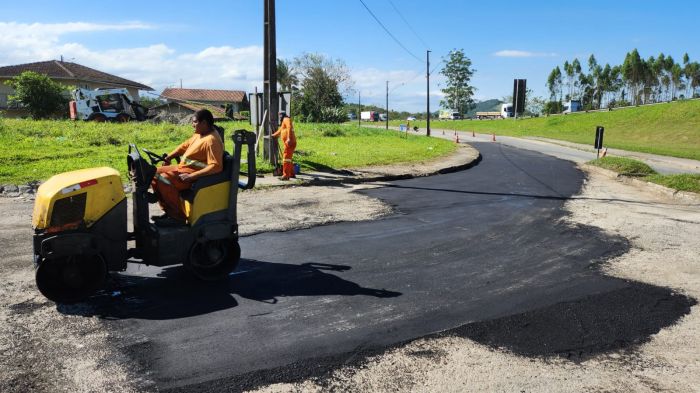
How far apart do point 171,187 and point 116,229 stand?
0.68m

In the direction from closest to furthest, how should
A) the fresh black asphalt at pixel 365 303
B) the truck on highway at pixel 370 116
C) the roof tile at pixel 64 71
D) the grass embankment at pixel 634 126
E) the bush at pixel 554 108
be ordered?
the fresh black asphalt at pixel 365 303, the grass embankment at pixel 634 126, the roof tile at pixel 64 71, the bush at pixel 554 108, the truck on highway at pixel 370 116

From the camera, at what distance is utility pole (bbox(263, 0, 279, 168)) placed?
1420 centimetres

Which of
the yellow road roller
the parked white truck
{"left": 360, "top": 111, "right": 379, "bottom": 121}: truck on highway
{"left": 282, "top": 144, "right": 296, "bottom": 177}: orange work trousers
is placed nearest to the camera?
the yellow road roller

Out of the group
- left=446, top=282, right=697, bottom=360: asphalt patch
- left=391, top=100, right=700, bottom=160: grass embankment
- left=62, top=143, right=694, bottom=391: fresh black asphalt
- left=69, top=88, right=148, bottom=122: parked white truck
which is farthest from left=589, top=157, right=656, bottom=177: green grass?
left=69, top=88, right=148, bottom=122: parked white truck

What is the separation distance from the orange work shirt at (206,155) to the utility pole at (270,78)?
9.00m

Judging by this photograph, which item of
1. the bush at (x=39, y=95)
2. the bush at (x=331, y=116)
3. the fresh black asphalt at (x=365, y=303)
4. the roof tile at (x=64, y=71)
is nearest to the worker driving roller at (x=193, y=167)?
the fresh black asphalt at (x=365, y=303)

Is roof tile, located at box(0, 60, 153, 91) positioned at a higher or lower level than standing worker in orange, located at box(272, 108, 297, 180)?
higher

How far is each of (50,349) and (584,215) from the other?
29.8 feet

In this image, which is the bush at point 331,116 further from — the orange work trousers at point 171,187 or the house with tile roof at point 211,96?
the orange work trousers at point 171,187

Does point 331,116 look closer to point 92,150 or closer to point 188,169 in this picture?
point 92,150

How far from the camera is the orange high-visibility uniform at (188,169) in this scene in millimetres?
5254

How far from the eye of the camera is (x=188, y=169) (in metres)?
5.34

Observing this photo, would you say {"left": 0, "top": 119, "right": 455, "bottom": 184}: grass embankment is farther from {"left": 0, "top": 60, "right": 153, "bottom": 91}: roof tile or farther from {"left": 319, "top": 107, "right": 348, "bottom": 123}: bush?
{"left": 319, "top": 107, "right": 348, "bottom": 123}: bush

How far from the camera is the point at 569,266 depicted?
6.43m
